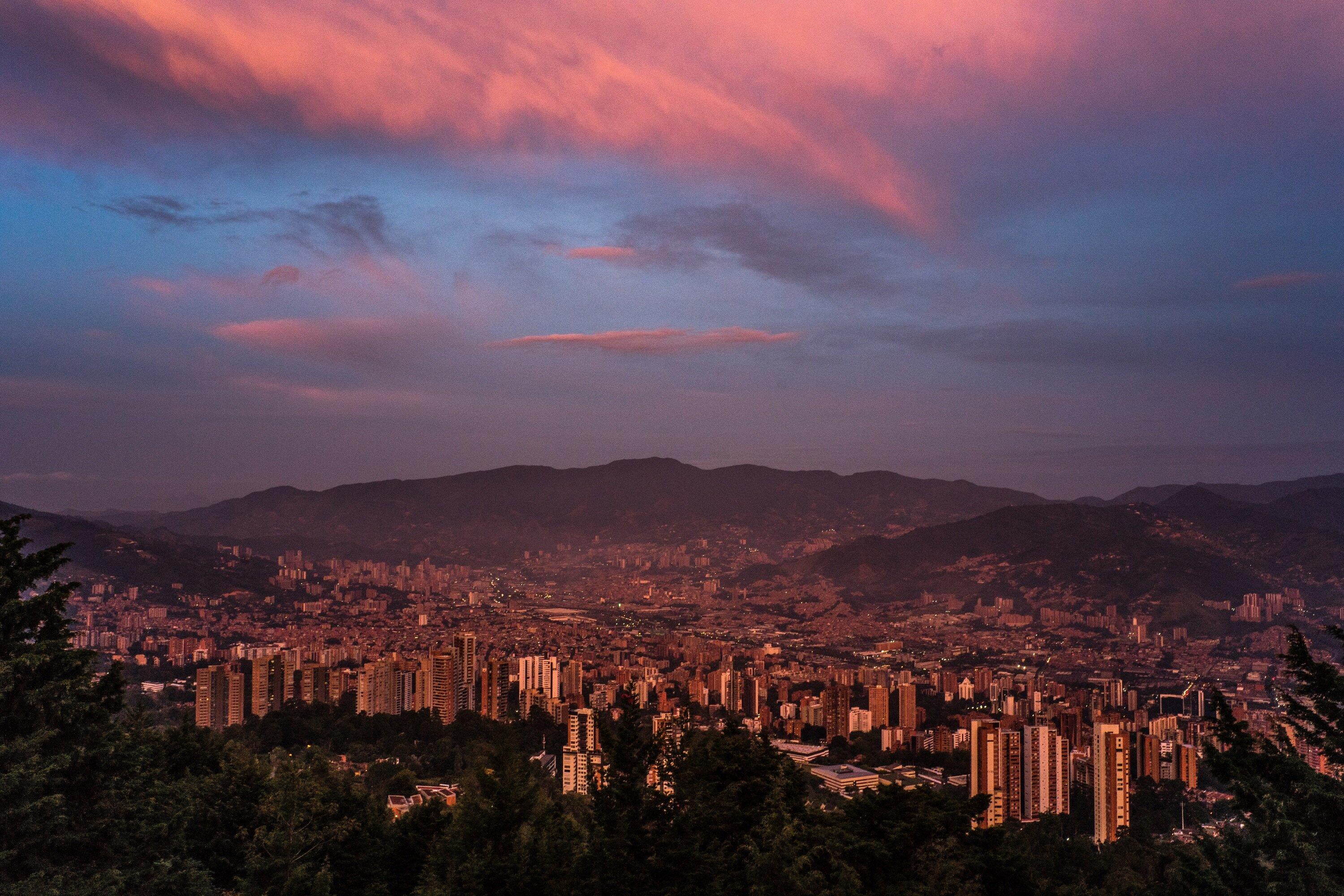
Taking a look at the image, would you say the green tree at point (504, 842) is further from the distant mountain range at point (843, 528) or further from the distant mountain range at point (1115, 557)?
the distant mountain range at point (1115, 557)

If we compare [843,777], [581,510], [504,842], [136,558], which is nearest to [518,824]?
[504,842]

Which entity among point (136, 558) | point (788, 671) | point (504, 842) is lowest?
point (788, 671)

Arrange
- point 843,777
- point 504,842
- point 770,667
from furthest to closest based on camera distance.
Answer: point 770,667 → point 843,777 → point 504,842

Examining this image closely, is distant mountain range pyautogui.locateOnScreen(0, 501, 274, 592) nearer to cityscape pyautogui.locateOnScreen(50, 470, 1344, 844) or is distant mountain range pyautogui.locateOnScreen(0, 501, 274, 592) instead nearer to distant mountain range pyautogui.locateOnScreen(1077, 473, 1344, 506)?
cityscape pyautogui.locateOnScreen(50, 470, 1344, 844)

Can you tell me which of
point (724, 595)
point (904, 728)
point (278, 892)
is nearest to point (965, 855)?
point (278, 892)

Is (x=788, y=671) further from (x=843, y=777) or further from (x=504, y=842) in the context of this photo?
(x=504, y=842)

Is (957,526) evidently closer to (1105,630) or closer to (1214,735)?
(1105,630)
